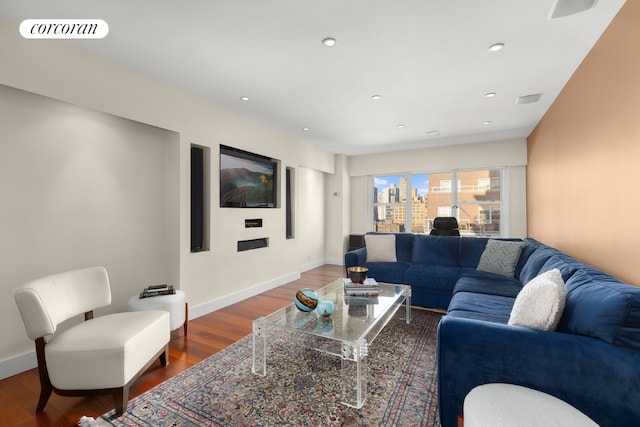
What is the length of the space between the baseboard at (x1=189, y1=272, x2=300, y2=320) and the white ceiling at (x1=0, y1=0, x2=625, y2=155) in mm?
2461

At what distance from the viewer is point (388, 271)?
148 inches

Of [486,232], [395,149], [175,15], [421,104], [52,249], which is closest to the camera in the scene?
[175,15]

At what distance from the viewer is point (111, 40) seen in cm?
219

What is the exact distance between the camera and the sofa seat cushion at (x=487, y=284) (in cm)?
271

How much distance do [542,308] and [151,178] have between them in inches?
139

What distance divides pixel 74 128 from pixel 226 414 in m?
2.67

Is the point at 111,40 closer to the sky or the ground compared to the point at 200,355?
closer to the sky

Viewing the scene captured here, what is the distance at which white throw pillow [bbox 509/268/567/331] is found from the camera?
1414 millimetres

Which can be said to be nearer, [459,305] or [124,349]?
[124,349]

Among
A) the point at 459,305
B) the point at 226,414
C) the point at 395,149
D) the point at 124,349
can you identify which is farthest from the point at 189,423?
the point at 395,149

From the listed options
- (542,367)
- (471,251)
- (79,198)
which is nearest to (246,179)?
(79,198)

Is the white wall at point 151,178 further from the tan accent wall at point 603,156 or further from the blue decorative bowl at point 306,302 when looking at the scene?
the tan accent wall at point 603,156

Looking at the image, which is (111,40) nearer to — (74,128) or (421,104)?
(74,128)

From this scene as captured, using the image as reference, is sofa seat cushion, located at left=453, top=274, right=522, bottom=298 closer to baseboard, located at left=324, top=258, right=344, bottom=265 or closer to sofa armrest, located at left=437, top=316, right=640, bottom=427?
sofa armrest, located at left=437, top=316, right=640, bottom=427
